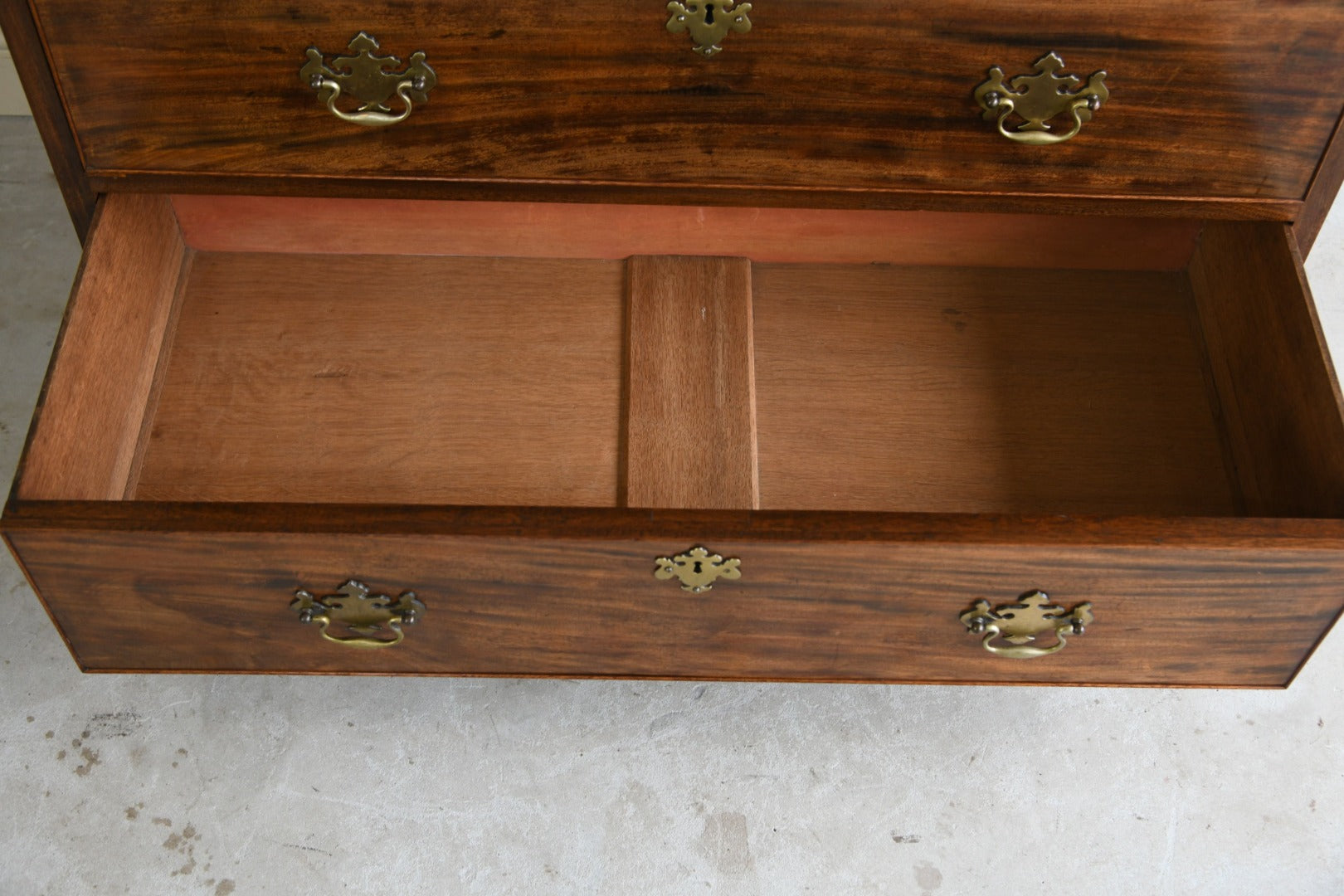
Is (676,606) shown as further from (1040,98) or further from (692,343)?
(1040,98)

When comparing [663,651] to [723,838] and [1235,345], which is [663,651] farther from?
[1235,345]

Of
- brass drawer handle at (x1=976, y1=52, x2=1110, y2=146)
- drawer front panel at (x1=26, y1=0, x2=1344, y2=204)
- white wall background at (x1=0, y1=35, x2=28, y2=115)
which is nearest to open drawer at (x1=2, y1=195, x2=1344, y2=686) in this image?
drawer front panel at (x1=26, y1=0, x2=1344, y2=204)

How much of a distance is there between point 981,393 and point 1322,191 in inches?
14.6

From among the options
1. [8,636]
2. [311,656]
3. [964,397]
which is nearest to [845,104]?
[964,397]

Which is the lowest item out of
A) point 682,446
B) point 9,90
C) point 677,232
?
point 682,446

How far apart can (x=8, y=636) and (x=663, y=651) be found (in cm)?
76

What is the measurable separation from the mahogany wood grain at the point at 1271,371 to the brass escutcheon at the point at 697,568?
1.79 ft

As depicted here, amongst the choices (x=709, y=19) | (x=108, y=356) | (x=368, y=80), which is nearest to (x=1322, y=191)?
(x=709, y=19)

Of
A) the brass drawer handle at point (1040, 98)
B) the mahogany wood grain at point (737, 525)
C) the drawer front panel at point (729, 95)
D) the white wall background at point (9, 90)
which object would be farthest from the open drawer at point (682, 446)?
the white wall background at point (9, 90)

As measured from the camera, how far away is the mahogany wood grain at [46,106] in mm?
1035

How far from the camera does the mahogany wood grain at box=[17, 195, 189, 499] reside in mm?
1080

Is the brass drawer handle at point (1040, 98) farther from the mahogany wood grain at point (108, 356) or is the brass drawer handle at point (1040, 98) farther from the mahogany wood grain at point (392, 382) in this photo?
the mahogany wood grain at point (108, 356)

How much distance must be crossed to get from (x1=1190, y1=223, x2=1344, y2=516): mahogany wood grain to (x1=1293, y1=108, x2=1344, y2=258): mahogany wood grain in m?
0.02

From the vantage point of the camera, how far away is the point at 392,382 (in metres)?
1.32
